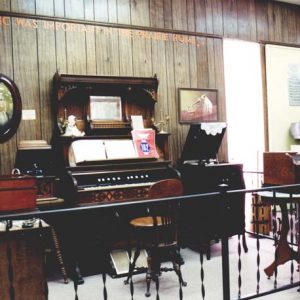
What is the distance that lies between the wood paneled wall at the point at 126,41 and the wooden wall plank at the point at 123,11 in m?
0.01

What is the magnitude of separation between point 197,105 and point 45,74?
2189 mm

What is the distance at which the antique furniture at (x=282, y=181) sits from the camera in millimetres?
3387

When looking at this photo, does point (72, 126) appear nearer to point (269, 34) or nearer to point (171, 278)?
point (171, 278)

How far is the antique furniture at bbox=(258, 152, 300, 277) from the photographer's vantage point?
3.39 metres

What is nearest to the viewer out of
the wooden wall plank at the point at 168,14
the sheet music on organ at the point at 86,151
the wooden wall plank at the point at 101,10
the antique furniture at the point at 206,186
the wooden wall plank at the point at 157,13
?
the sheet music on organ at the point at 86,151

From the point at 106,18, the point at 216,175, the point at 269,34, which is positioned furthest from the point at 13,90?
the point at 269,34

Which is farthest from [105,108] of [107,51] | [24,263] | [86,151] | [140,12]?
[24,263]

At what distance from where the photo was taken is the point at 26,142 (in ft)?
13.8

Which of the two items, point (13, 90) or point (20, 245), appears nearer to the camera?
point (20, 245)

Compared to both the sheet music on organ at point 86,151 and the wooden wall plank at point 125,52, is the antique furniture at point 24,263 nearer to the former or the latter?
the sheet music on organ at point 86,151

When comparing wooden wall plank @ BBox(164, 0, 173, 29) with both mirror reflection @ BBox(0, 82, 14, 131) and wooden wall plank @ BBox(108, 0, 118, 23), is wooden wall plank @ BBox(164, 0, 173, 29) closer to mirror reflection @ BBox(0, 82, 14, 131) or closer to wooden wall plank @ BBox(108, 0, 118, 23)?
wooden wall plank @ BBox(108, 0, 118, 23)

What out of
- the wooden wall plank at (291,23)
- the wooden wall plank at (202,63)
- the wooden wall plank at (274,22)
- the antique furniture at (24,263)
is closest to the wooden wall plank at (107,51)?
the wooden wall plank at (202,63)

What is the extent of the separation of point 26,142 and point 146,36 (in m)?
2.23

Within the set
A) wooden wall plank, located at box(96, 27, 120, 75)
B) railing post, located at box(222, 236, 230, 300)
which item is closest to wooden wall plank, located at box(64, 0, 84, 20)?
wooden wall plank, located at box(96, 27, 120, 75)
